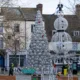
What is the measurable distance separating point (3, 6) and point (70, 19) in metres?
35.3

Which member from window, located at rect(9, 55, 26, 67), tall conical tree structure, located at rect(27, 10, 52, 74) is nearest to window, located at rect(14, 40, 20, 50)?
window, located at rect(9, 55, 26, 67)

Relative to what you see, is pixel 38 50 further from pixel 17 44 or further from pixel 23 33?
pixel 23 33

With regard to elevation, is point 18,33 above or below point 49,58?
above

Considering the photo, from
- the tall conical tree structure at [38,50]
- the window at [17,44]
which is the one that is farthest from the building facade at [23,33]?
the tall conical tree structure at [38,50]

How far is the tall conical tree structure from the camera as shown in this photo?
45906 mm

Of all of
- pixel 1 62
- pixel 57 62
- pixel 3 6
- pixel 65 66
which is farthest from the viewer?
pixel 1 62

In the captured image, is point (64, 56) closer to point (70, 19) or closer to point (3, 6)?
point (3, 6)

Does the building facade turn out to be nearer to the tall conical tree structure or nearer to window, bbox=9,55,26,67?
window, bbox=9,55,26,67

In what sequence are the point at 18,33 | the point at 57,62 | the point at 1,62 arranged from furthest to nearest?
the point at 1,62 < the point at 18,33 < the point at 57,62

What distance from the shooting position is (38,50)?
46.2 meters

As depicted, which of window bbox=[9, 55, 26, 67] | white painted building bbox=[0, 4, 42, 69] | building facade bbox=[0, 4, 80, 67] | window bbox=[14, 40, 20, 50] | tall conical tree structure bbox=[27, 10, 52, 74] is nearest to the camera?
tall conical tree structure bbox=[27, 10, 52, 74]

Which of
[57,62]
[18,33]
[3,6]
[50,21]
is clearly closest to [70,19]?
[50,21]

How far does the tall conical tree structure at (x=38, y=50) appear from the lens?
4591 cm

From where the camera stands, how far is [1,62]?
207 ft
